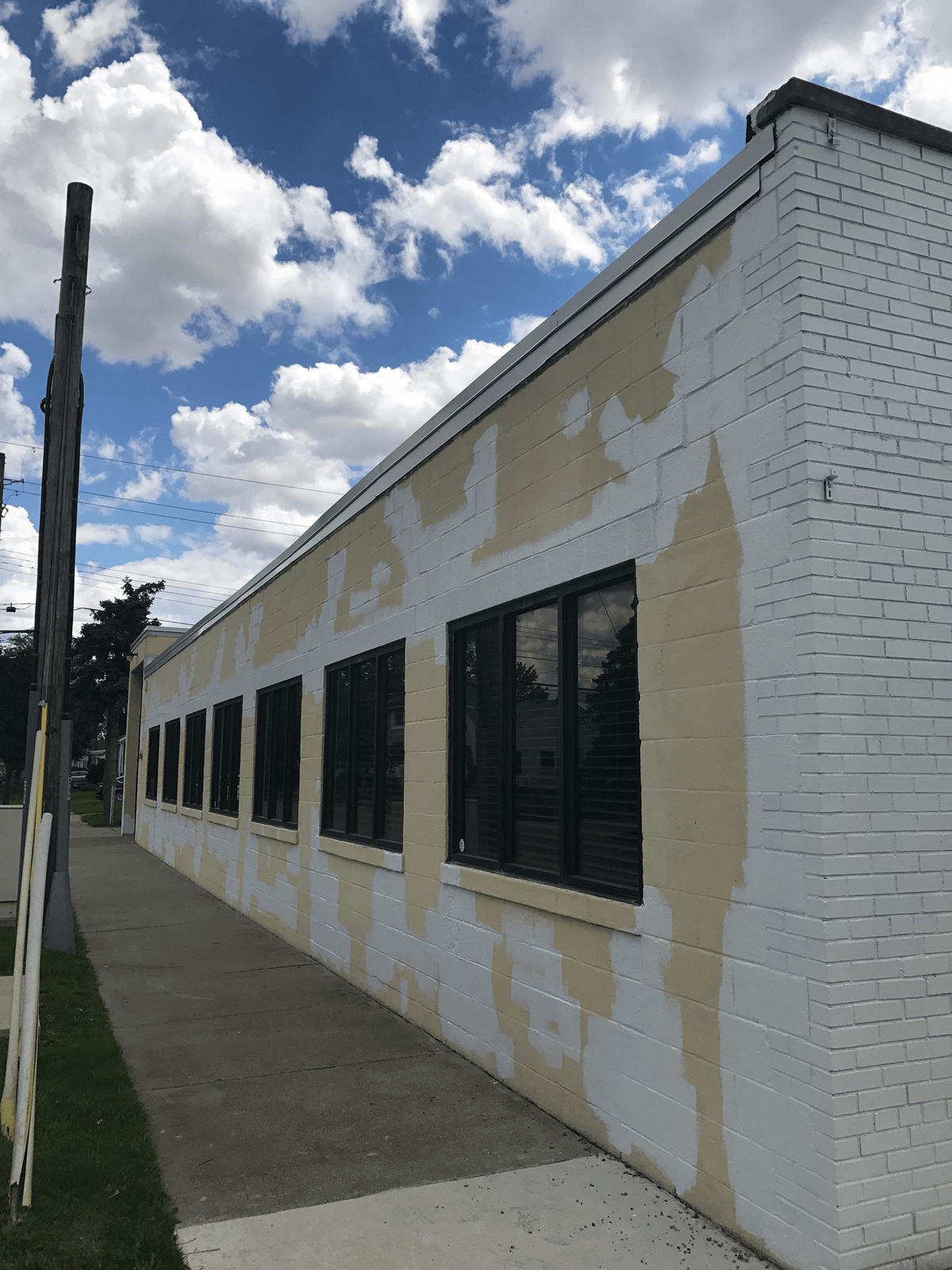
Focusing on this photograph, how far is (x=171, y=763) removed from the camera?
825 inches

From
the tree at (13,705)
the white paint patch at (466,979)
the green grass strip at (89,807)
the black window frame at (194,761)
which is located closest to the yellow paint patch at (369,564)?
the white paint patch at (466,979)

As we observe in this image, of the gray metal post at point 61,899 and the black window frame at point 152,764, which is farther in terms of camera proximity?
the black window frame at point 152,764

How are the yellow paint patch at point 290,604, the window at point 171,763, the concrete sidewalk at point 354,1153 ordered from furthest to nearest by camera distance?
the window at point 171,763
the yellow paint patch at point 290,604
the concrete sidewalk at point 354,1153

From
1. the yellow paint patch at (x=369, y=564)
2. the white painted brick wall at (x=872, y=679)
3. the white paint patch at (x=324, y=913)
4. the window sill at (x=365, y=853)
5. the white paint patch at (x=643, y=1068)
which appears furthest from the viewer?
the white paint patch at (x=324, y=913)

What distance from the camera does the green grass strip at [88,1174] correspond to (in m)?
3.74

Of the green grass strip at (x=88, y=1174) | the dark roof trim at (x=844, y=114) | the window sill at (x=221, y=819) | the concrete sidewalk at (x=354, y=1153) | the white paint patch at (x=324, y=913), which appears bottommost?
the concrete sidewalk at (x=354, y=1153)

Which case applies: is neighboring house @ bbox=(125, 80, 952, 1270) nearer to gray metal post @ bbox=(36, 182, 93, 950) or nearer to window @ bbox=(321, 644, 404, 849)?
window @ bbox=(321, 644, 404, 849)

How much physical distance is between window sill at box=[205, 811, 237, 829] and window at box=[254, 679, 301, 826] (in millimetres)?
1192

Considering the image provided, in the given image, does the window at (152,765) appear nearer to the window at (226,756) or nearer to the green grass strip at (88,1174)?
the window at (226,756)

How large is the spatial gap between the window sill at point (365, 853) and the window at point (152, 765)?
14.4 metres

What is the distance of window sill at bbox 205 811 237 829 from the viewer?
1411 cm

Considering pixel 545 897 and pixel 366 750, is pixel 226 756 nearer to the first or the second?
pixel 366 750

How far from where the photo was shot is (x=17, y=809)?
1156cm

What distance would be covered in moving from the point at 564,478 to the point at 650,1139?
3.49m
